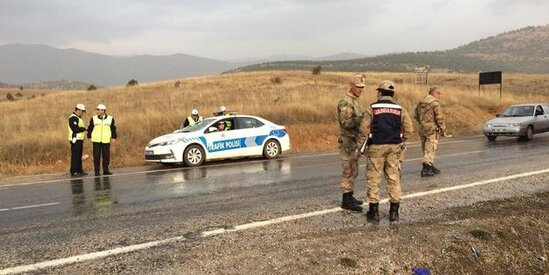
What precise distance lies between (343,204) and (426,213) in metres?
1.17

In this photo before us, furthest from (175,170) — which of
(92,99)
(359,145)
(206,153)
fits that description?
(92,99)

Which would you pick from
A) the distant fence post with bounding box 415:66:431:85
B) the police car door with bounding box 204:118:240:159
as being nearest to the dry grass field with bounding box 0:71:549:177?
the distant fence post with bounding box 415:66:431:85

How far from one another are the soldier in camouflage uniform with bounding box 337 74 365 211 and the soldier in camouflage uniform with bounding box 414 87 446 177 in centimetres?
385

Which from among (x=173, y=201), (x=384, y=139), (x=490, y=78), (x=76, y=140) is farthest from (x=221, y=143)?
(x=490, y=78)

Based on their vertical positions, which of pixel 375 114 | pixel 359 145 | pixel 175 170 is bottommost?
pixel 175 170

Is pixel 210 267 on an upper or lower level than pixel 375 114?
lower

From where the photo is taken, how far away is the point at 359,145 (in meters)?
7.07

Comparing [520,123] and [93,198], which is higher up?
[520,123]

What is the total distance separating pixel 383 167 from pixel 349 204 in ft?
3.03

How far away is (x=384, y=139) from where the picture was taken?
6648mm

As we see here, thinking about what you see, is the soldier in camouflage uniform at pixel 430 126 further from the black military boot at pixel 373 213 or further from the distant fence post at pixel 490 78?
the distant fence post at pixel 490 78

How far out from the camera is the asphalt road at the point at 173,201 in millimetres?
5891

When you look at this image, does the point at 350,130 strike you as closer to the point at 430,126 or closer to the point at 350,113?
the point at 350,113

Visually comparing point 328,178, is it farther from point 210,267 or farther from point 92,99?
point 92,99
